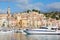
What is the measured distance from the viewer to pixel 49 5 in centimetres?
456

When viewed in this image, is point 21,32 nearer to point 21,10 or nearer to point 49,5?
point 21,10

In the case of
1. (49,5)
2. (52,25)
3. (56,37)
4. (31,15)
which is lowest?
(56,37)

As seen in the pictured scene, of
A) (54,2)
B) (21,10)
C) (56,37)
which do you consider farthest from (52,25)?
(21,10)

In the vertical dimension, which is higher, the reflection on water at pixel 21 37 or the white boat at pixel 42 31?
the white boat at pixel 42 31

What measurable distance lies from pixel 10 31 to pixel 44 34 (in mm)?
1087

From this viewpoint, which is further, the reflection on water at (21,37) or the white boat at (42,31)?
the white boat at (42,31)

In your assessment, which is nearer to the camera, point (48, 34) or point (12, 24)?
point (12, 24)

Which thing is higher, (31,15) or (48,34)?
(31,15)

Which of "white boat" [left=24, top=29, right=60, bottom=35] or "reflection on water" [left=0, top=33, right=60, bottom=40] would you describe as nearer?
"reflection on water" [left=0, top=33, right=60, bottom=40]

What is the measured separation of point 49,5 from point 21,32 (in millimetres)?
1162

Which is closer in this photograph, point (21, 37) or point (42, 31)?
point (21, 37)

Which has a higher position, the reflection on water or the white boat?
the white boat

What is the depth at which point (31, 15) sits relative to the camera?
4609mm

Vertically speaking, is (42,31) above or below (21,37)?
above
